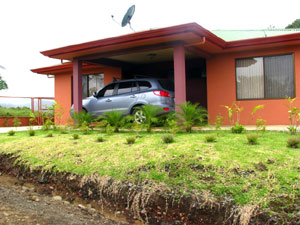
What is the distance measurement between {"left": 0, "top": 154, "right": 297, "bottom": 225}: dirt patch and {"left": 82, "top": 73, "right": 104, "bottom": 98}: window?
8635 millimetres

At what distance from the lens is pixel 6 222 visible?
3.40 meters

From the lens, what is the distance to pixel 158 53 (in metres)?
10.3

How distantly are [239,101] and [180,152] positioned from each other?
5906mm

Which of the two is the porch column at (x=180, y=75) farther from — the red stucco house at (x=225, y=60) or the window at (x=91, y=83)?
the window at (x=91, y=83)

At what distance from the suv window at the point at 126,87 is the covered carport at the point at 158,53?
0.99 m

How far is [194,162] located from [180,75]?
14.1 ft

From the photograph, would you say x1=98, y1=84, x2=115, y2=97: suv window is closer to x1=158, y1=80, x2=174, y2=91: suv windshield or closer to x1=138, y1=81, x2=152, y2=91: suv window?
x1=138, y1=81, x2=152, y2=91: suv window

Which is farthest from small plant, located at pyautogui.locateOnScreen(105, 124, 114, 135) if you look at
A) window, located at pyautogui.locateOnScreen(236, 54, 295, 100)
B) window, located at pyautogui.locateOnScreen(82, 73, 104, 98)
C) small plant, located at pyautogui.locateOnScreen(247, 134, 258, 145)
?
window, located at pyautogui.locateOnScreen(82, 73, 104, 98)

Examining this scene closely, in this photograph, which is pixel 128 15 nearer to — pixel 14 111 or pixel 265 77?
pixel 265 77

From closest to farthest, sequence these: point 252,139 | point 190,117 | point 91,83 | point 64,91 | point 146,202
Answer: point 146,202 → point 252,139 → point 190,117 → point 91,83 → point 64,91

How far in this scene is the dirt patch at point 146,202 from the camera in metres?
3.30

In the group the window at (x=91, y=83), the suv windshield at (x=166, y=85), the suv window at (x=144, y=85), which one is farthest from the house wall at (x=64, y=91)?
the suv windshield at (x=166, y=85)

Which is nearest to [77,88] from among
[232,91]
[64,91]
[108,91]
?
[108,91]

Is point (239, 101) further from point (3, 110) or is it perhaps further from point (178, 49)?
point (3, 110)
